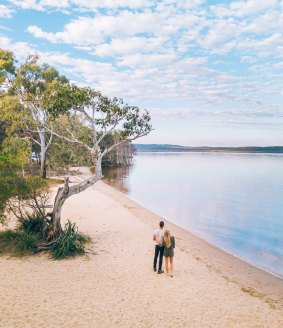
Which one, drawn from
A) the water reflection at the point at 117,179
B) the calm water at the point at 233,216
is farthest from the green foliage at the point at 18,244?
the water reflection at the point at 117,179

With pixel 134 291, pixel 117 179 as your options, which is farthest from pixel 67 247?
pixel 117 179

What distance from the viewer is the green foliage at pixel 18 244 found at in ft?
53.7

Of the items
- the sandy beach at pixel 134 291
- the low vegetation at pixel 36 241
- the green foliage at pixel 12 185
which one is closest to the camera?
the sandy beach at pixel 134 291

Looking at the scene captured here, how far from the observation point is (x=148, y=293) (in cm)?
1250

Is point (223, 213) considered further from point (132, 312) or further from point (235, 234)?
point (132, 312)

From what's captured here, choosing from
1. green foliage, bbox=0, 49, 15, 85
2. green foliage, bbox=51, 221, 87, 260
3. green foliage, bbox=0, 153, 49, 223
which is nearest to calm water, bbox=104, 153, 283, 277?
green foliage, bbox=51, 221, 87, 260

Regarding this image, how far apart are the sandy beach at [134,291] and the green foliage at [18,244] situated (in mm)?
695

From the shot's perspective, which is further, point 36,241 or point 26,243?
point 36,241

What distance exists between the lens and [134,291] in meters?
12.6

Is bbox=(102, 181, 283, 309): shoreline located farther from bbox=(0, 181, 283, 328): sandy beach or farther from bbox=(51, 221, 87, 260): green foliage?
bbox=(51, 221, 87, 260): green foliage

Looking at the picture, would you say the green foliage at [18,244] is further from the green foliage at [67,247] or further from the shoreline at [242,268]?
the shoreline at [242,268]

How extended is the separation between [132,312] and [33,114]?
39.5m

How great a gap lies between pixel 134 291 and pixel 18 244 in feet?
23.6

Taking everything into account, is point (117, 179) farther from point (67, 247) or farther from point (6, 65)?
point (67, 247)
